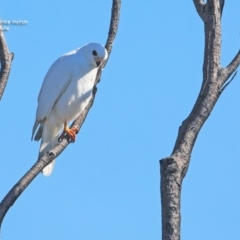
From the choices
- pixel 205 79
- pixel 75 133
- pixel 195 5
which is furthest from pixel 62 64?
pixel 205 79

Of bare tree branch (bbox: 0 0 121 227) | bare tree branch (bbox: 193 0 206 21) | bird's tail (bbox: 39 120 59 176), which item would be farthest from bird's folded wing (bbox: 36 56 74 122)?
bare tree branch (bbox: 193 0 206 21)

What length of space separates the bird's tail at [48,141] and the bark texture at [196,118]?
3.19 meters

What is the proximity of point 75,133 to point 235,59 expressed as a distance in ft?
9.57

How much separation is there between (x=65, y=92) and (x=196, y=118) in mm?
4272

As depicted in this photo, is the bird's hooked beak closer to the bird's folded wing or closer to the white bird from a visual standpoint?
Answer: the white bird

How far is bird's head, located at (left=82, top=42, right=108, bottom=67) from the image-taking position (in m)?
8.31

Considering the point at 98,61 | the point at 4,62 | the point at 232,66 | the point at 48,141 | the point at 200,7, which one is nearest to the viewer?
the point at 232,66

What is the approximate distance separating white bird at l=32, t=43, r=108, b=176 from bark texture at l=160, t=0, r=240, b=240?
320 cm

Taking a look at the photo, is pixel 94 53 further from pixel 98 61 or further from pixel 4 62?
pixel 4 62

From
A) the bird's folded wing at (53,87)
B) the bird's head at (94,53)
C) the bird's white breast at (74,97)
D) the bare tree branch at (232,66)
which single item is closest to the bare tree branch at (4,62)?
the bare tree branch at (232,66)

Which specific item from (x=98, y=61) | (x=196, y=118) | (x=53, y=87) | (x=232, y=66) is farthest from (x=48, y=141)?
(x=196, y=118)

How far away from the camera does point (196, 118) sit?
4.51 m

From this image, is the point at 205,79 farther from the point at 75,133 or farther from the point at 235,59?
the point at 75,133

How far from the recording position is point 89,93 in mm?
8352
